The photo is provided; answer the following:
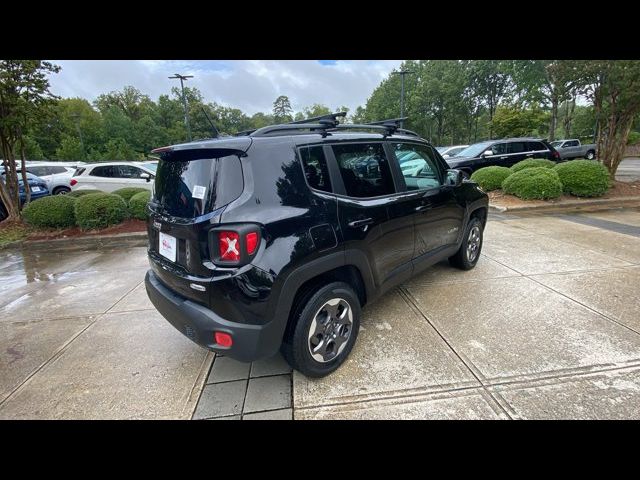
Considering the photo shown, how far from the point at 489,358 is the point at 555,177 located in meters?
7.74

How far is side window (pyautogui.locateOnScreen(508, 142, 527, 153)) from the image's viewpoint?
11172mm

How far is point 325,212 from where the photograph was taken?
2.18 metres

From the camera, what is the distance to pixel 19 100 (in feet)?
20.5

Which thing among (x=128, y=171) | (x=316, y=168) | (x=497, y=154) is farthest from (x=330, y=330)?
(x=497, y=154)

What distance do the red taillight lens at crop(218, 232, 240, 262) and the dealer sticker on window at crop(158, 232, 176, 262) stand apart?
17.6 inches

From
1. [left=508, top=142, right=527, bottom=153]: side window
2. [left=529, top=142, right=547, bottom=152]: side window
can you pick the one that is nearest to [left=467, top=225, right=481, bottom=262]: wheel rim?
[left=508, top=142, right=527, bottom=153]: side window

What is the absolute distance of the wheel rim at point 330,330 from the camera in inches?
88.7

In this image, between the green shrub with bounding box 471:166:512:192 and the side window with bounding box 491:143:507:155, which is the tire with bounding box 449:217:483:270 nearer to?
the green shrub with bounding box 471:166:512:192

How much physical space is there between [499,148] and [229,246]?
39.0 feet

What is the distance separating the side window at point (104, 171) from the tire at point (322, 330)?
34.4ft

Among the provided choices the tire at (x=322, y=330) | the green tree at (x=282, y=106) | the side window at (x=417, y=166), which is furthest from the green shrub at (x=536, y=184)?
the green tree at (x=282, y=106)

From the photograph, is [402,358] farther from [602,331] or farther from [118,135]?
[118,135]

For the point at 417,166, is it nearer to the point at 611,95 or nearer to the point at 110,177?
the point at 611,95

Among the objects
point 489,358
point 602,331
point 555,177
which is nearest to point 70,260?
point 489,358
